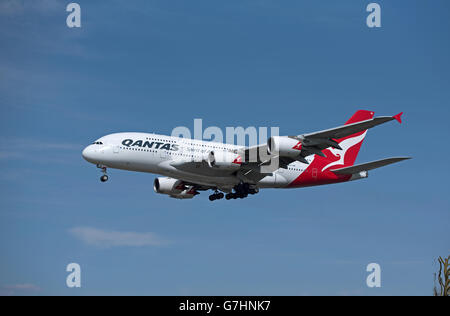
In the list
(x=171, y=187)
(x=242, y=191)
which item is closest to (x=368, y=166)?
(x=242, y=191)

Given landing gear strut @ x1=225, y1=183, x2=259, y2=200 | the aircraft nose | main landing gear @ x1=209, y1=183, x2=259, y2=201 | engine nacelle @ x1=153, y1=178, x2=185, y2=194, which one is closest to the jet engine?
engine nacelle @ x1=153, y1=178, x2=185, y2=194

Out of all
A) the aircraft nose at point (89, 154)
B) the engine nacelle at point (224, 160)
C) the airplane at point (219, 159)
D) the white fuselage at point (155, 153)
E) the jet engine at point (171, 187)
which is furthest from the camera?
the jet engine at point (171, 187)

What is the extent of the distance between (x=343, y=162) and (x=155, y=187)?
52.8 ft

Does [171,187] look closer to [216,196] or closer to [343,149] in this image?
[216,196]

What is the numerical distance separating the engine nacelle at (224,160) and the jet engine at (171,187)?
765cm

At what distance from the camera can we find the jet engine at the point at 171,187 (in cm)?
5638

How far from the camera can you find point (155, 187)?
188ft

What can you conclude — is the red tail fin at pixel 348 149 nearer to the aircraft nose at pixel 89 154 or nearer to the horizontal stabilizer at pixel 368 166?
the horizontal stabilizer at pixel 368 166

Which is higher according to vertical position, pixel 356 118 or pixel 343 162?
pixel 356 118

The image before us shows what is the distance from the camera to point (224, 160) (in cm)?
4906

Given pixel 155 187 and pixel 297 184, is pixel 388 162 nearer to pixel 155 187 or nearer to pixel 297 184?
pixel 297 184

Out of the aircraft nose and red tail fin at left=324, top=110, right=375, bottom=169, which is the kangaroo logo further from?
the aircraft nose

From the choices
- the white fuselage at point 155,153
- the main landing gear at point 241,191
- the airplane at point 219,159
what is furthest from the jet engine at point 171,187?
the white fuselage at point 155,153
